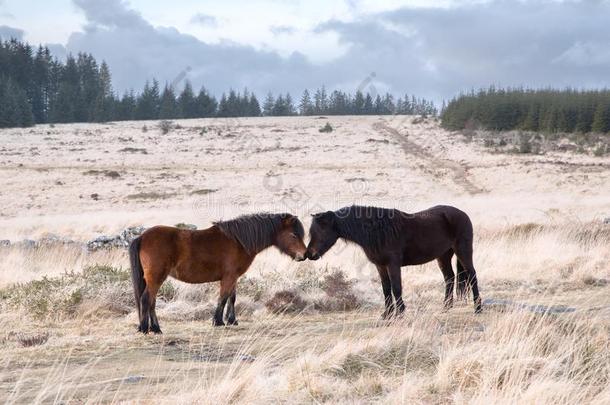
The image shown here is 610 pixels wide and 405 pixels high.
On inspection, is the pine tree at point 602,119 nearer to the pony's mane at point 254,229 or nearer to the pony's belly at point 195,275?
the pony's mane at point 254,229

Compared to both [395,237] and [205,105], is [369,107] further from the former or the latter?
[395,237]

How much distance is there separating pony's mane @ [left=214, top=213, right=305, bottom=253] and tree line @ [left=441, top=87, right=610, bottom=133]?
71.4 m

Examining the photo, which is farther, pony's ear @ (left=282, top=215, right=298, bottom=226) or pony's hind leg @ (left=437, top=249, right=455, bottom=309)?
pony's hind leg @ (left=437, top=249, right=455, bottom=309)

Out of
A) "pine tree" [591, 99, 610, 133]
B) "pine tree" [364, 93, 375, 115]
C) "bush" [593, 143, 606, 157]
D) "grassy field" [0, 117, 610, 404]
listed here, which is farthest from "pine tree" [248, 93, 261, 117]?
"grassy field" [0, 117, 610, 404]

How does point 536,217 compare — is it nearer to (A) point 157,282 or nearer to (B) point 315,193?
(B) point 315,193

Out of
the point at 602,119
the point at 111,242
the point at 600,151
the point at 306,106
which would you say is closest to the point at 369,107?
the point at 306,106


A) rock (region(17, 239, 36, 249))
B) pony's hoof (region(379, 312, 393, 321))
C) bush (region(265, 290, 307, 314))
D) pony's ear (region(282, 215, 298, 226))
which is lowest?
rock (region(17, 239, 36, 249))

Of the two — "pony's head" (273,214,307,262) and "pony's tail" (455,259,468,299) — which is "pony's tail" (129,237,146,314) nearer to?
"pony's head" (273,214,307,262)

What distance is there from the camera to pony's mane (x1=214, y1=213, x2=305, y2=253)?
9.27 metres

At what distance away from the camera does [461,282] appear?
1040 centimetres

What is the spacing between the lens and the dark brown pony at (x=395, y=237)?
31.1 ft

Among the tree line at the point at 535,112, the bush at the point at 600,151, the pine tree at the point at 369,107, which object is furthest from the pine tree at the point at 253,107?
the bush at the point at 600,151

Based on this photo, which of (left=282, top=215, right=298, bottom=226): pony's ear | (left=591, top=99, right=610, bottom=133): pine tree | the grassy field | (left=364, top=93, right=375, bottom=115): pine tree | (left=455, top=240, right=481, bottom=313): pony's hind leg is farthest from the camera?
(left=364, top=93, right=375, bottom=115): pine tree

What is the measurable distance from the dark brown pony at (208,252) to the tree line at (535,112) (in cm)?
7144
